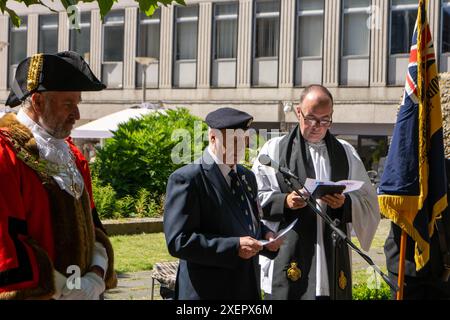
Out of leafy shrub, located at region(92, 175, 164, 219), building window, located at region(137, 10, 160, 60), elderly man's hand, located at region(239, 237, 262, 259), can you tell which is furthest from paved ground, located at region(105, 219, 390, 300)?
building window, located at region(137, 10, 160, 60)

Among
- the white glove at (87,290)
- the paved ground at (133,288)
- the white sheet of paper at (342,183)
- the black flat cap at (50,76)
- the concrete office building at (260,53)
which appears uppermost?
the concrete office building at (260,53)

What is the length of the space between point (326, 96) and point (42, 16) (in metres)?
31.8

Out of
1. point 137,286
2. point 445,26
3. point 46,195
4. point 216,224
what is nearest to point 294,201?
point 216,224

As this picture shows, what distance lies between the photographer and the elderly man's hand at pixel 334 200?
5.68 m

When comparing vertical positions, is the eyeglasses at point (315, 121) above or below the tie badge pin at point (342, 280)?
above

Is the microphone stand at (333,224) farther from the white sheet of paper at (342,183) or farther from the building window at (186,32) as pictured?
the building window at (186,32)

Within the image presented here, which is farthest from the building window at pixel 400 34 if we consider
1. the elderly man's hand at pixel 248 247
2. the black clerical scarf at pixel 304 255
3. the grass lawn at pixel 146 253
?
the elderly man's hand at pixel 248 247

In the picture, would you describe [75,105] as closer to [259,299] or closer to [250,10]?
[259,299]

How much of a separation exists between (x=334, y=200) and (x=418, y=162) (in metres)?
1.17

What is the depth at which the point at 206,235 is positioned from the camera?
4.84m

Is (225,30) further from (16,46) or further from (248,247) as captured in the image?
(248,247)

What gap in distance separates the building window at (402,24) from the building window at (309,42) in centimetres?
273

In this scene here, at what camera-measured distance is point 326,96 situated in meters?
5.93

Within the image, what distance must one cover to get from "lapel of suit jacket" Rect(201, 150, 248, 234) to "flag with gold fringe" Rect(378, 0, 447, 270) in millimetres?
1880
